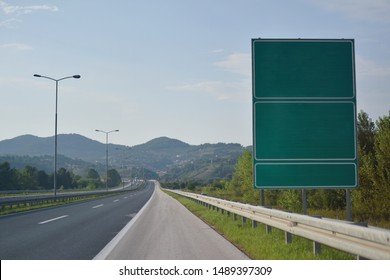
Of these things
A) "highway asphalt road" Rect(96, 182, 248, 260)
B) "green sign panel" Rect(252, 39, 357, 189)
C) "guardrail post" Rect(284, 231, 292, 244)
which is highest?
"green sign panel" Rect(252, 39, 357, 189)

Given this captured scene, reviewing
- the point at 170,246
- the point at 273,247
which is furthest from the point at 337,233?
the point at 170,246

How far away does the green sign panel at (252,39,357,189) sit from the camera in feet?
36.9

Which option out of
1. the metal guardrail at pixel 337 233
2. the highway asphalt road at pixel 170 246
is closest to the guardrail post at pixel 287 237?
the metal guardrail at pixel 337 233

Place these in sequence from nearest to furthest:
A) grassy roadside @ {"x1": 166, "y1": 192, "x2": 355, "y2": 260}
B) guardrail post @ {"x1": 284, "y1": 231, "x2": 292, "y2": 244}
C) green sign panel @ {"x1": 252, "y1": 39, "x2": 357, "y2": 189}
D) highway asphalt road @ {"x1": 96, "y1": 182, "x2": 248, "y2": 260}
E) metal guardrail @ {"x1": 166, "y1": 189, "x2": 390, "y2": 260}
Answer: metal guardrail @ {"x1": 166, "y1": 189, "x2": 390, "y2": 260} < grassy roadside @ {"x1": 166, "y1": 192, "x2": 355, "y2": 260} < highway asphalt road @ {"x1": 96, "y1": 182, "x2": 248, "y2": 260} < guardrail post @ {"x1": 284, "y1": 231, "x2": 292, "y2": 244} < green sign panel @ {"x1": 252, "y1": 39, "x2": 357, "y2": 189}

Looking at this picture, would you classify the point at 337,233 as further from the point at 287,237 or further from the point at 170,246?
the point at 170,246

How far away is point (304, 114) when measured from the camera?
11.4 meters

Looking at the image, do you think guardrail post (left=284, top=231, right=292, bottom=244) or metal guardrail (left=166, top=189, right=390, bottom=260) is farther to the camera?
guardrail post (left=284, top=231, right=292, bottom=244)

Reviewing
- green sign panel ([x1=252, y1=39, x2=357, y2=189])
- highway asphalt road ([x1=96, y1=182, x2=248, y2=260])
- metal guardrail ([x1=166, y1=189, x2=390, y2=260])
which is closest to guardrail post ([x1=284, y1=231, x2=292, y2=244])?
metal guardrail ([x1=166, y1=189, x2=390, y2=260])

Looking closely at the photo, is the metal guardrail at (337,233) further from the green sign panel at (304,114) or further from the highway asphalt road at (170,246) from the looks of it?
the green sign panel at (304,114)

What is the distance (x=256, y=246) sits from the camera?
32.2 feet

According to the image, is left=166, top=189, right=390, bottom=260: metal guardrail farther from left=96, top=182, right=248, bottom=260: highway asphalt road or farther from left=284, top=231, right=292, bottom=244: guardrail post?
left=96, top=182, right=248, bottom=260: highway asphalt road
